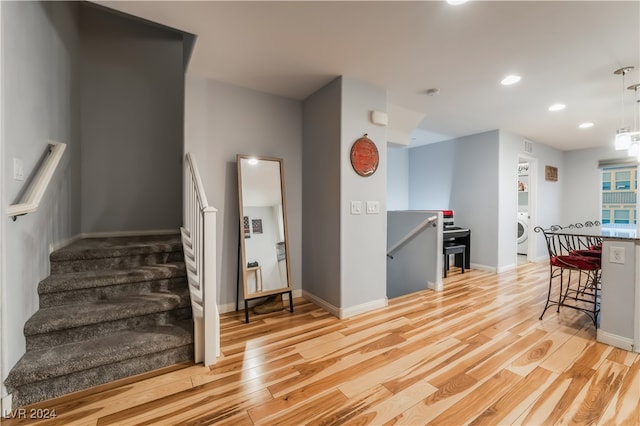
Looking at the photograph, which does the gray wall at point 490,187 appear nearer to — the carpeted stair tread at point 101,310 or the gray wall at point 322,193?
the gray wall at point 322,193

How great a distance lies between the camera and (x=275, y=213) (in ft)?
10.4

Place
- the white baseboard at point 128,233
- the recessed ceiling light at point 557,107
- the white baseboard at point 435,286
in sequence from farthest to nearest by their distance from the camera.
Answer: the white baseboard at point 435,286 → the recessed ceiling light at point 557,107 → the white baseboard at point 128,233

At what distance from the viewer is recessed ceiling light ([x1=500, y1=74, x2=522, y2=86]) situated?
2.80m

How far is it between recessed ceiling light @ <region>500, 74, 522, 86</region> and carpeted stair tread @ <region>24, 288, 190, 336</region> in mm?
3763

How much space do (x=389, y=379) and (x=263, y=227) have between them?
1.92 meters

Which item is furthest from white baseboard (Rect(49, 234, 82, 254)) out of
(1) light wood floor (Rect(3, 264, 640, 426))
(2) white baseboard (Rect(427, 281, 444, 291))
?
(2) white baseboard (Rect(427, 281, 444, 291))

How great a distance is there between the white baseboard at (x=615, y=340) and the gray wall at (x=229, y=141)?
3007 mm

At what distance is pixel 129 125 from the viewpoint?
11.3ft

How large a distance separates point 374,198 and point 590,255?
97.1 inches

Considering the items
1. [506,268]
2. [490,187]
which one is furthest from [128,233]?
[506,268]

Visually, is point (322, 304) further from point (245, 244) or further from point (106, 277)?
point (106, 277)

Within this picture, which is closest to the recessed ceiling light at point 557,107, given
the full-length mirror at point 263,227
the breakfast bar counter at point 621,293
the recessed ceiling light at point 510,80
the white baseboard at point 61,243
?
the recessed ceiling light at point 510,80

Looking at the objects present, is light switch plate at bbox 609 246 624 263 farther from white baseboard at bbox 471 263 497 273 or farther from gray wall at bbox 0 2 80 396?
gray wall at bbox 0 2 80 396

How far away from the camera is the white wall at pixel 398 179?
20.4ft
